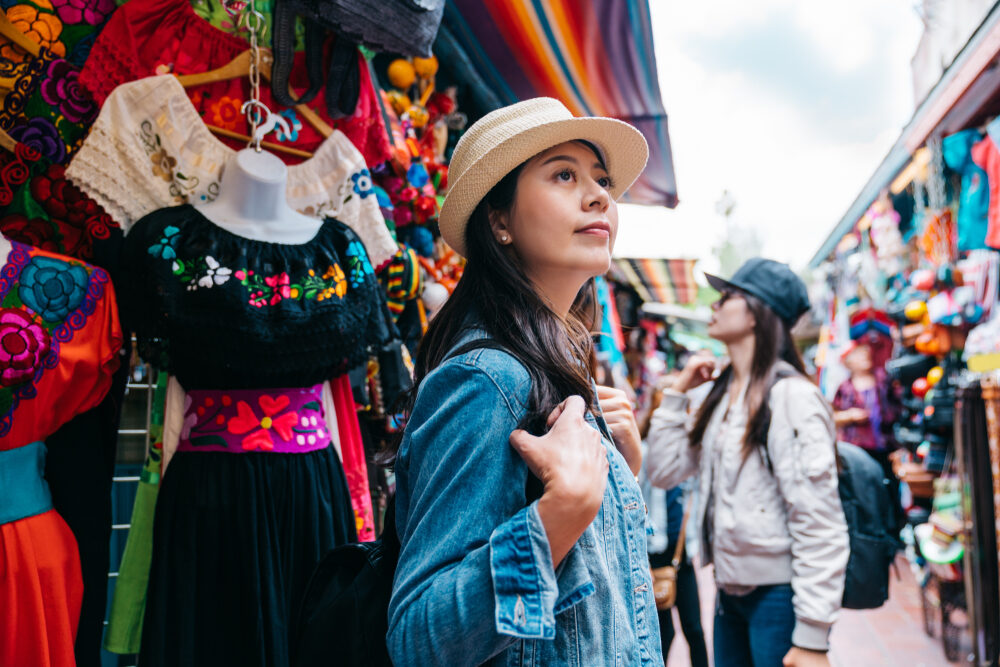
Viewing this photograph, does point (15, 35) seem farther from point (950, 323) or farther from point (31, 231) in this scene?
point (950, 323)

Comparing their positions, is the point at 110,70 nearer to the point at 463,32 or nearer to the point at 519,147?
the point at 519,147

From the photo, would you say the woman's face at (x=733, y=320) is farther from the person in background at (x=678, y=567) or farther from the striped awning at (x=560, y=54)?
the striped awning at (x=560, y=54)

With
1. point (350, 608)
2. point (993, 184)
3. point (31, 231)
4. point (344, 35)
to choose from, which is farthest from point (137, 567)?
point (993, 184)

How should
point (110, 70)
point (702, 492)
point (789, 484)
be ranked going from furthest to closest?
point (702, 492) < point (789, 484) < point (110, 70)

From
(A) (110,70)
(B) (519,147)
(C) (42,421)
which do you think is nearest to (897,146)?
(B) (519,147)

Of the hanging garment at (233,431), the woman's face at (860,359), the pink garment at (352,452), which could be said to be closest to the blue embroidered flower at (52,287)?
the hanging garment at (233,431)

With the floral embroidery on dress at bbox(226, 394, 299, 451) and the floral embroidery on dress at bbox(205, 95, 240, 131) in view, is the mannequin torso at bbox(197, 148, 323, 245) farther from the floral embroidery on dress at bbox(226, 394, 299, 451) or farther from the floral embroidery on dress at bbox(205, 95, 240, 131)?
the floral embroidery on dress at bbox(226, 394, 299, 451)

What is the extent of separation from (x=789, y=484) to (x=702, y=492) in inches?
15.7

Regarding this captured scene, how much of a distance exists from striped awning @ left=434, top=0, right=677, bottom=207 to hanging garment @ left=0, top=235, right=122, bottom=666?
202 centimetres

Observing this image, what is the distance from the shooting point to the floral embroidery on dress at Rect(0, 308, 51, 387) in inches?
48.9

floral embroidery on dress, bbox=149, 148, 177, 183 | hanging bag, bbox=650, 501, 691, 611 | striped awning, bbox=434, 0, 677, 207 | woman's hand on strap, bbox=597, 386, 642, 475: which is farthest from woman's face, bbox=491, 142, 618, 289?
hanging bag, bbox=650, 501, 691, 611

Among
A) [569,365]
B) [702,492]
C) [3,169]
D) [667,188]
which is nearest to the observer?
[569,365]

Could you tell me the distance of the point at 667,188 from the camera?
4.39 metres

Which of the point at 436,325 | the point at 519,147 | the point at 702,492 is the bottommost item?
the point at 702,492
